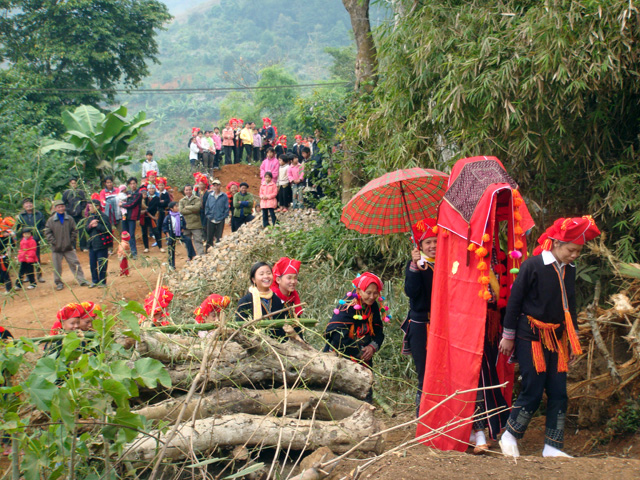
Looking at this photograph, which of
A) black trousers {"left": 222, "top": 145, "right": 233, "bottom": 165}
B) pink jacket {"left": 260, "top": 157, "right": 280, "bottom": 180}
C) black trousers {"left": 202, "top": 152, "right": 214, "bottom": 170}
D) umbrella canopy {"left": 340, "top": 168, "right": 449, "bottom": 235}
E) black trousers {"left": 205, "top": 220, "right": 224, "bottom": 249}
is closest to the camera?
umbrella canopy {"left": 340, "top": 168, "right": 449, "bottom": 235}

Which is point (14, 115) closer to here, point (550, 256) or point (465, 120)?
point (465, 120)

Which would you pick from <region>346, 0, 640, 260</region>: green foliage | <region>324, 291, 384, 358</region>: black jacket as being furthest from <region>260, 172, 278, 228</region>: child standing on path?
<region>324, 291, 384, 358</region>: black jacket

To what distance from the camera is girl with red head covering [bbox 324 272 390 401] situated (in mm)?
4984

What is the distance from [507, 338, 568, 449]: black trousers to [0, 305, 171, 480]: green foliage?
7.99ft

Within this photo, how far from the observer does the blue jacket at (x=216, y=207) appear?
1238 cm

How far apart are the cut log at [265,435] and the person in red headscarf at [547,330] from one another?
103 cm

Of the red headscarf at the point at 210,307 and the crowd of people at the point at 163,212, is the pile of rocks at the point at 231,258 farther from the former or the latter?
the red headscarf at the point at 210,307

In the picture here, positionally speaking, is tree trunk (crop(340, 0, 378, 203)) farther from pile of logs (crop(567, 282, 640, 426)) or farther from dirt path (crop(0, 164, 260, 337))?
pile of logs (crop(567, 282, 640, 426))

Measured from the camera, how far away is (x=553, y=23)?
5.44 meters

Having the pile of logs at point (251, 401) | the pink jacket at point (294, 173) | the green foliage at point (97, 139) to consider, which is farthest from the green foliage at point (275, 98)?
the pile of logs at point (251, 401)

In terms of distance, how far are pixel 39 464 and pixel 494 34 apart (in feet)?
17.8

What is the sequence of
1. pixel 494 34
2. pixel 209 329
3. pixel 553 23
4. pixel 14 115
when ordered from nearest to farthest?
pixel 209 329 < pixel 553 23 < pixel 494 34 < pixel 14 115

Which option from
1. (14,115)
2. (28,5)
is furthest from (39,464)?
(28,5)

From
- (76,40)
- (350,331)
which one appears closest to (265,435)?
(350,331)
